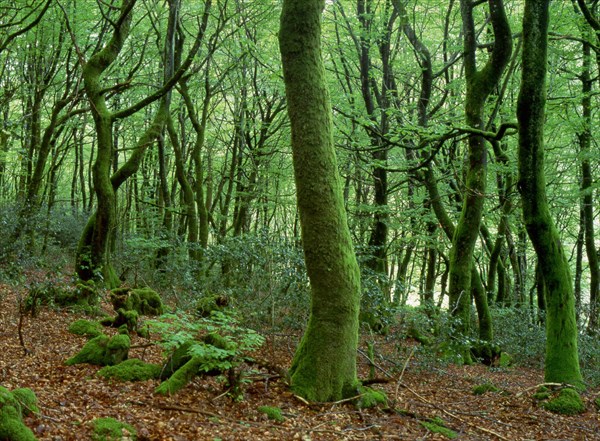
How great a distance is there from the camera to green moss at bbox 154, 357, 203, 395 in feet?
18.1

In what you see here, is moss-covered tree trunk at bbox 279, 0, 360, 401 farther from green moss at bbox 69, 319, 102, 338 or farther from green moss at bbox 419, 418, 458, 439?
green moss at bbox 69, 319, 102, 338

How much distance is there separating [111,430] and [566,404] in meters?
6.30

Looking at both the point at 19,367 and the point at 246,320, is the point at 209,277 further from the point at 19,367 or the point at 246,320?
the point at 19,367

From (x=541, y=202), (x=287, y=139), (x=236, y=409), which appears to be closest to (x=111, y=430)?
(x=236, y=409)

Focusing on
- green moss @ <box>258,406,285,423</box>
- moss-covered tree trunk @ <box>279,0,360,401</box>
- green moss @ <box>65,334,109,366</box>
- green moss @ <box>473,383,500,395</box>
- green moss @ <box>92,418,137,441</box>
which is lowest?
green moss @ <box>473,383,500,395</box>

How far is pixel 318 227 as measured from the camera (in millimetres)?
5820

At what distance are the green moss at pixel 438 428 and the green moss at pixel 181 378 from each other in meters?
2.70

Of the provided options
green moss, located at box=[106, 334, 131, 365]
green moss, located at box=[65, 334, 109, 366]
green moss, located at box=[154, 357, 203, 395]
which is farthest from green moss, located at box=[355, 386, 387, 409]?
green moss, located at box=[65, 334, 109, 366]

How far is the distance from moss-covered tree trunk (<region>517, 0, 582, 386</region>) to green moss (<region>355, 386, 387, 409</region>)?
3675 mm

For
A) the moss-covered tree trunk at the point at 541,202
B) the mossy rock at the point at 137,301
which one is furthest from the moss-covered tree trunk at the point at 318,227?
the mossy rock at the point at 137,301

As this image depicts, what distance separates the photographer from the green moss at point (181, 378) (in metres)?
5.52

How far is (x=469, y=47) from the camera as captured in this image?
10547 millimetres

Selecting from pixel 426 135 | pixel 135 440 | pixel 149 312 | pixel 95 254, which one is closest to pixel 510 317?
pixel 426 135

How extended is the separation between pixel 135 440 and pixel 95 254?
748 cm
